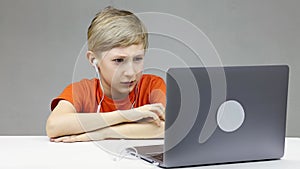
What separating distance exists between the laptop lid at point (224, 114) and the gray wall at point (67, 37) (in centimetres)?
175

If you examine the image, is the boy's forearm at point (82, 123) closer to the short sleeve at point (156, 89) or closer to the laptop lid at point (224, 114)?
the short sleeve at point (156, 89)

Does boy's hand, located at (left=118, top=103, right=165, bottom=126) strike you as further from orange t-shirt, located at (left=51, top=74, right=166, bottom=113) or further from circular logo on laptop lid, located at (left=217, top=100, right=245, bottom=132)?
circular logo on laptop lid, located at (left=217, top=100, right=245, bottom=132)

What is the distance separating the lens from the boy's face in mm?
1856

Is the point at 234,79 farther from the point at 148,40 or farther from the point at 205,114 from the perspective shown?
the point at 148,40

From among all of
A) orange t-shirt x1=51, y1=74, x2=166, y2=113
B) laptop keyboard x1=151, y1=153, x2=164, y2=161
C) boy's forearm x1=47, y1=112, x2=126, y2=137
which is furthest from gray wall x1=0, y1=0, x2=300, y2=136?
laptop keyboard x1=151, y1=153, x2=164, y2=161

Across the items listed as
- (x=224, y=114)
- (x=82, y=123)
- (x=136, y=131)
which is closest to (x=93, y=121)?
(x=82, y=123)

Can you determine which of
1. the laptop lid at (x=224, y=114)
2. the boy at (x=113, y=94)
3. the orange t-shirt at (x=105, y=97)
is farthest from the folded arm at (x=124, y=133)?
the laptop lid at (x=224, y=114)

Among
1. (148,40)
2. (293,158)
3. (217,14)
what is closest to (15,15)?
(217,14)

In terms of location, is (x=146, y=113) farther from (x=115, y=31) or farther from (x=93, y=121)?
(x=115, y=31)

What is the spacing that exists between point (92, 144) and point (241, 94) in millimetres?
532

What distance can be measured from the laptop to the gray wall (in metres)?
1.75

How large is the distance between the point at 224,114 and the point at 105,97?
79 cm

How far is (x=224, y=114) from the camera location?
1472mm

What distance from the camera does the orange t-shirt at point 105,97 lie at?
6.55ft
